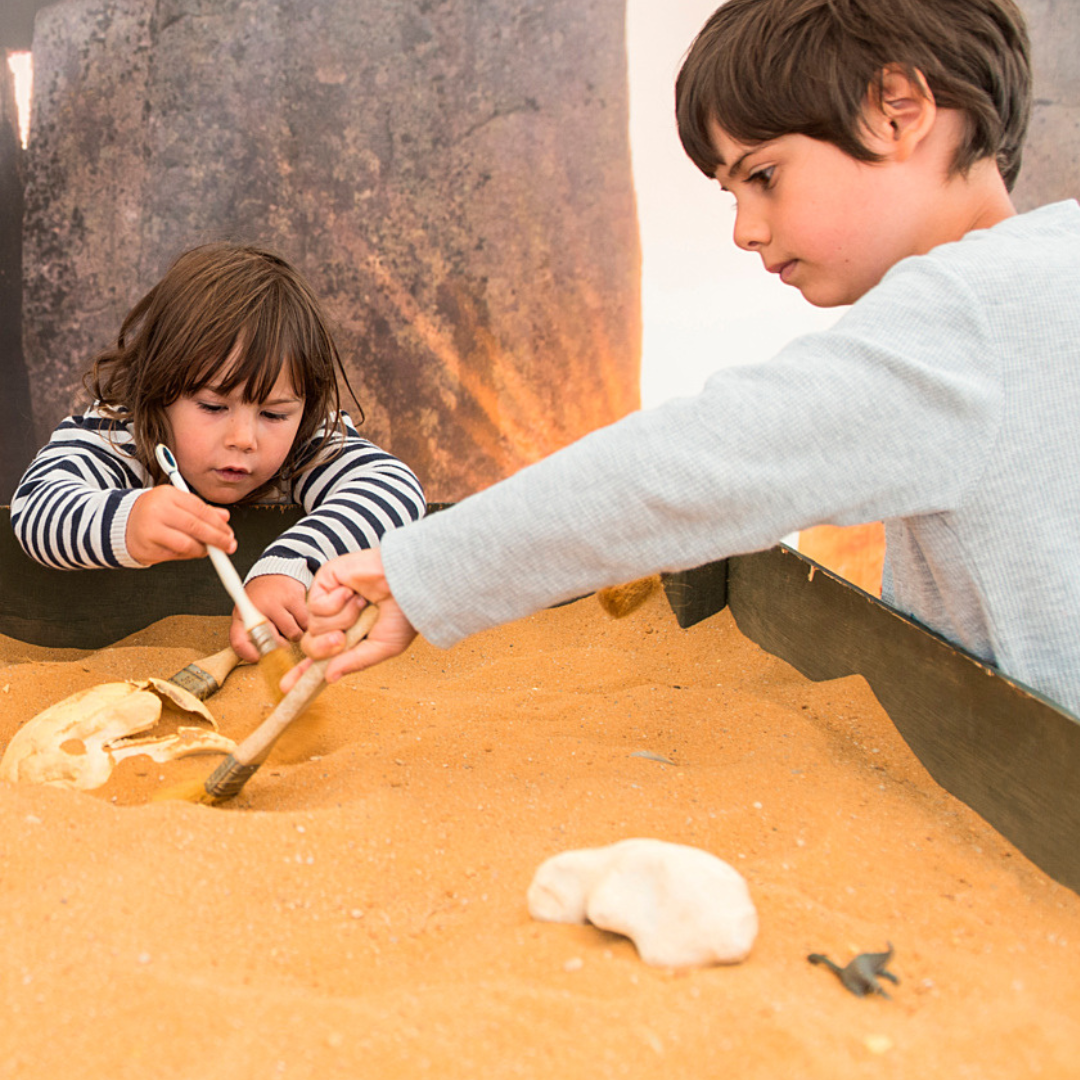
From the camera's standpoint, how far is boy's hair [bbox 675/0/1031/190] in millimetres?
867

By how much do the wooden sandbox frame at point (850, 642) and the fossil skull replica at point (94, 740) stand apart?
55 cm

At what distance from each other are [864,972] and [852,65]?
2.44ft

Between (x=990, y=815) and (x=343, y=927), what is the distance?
0.49 metres

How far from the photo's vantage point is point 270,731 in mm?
768

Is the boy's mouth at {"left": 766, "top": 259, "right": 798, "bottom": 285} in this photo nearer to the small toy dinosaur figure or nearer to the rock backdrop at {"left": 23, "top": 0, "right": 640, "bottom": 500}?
the small toy dinosaur figure

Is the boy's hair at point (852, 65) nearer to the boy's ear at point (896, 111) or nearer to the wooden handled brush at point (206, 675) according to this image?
the boy's ear at point (896, 111)

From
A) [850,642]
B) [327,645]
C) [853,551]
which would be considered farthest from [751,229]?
[853,551]

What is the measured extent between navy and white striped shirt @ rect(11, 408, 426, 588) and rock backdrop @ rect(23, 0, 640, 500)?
71 centimetres

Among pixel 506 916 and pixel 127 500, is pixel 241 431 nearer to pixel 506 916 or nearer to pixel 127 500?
pixel 127 500

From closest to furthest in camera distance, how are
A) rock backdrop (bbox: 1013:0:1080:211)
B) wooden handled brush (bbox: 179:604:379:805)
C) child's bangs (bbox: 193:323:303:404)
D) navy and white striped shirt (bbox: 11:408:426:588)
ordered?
1. wooden handled brush (bbox: 179:604:379:805)
2. navy and white striped shirt (bbox: 11:408:426:588)
3. child's bangs (bbox: 193:323:303:404)
4. rock backdrop (bbox: 1013:0:1080:211)

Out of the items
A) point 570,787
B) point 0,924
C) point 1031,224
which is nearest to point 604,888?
point 570,787

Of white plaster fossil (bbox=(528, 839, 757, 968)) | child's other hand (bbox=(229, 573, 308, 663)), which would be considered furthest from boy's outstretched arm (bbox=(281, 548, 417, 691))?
child's other hand (bbox=(229, 573, 308, 663))

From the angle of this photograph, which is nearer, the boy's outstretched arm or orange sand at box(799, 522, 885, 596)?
the boy's outstretched arm

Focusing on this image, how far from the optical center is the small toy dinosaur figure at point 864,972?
52cm
